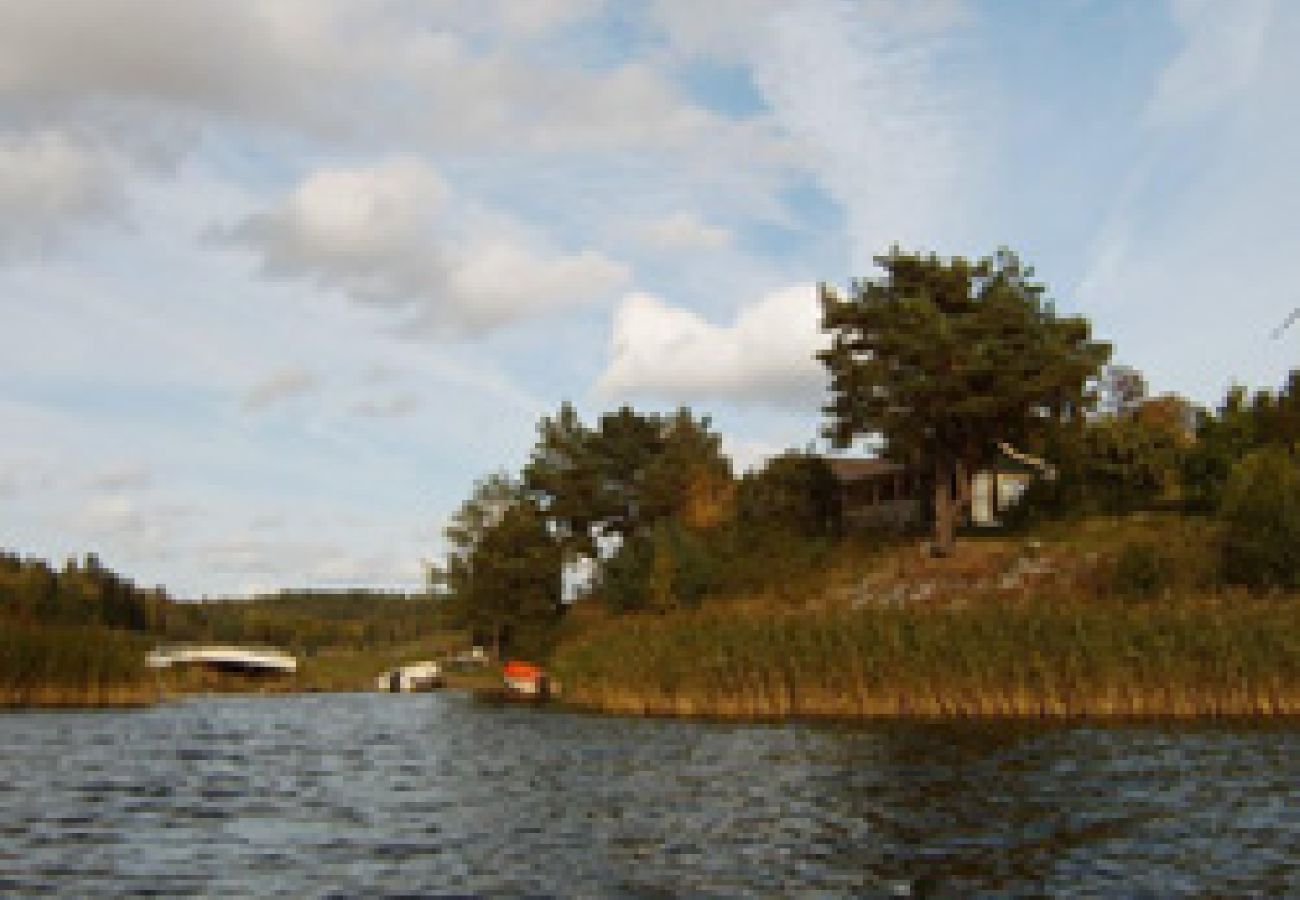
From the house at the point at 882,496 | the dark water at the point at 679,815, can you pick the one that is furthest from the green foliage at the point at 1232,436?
the dark water at the point at 679,815

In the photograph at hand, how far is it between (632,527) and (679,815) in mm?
82790

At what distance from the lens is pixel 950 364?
2584 inches

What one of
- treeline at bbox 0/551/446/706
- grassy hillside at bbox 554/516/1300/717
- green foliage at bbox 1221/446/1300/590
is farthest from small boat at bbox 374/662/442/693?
green foliage at bbox 1221/446/1300/590

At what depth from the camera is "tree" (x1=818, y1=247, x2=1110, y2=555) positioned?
65125 millimetres

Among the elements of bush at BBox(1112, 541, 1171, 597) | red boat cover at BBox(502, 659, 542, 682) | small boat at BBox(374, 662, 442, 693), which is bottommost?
small boat at BBox(374, 662, 442, 693)

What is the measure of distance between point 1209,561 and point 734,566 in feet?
97.5

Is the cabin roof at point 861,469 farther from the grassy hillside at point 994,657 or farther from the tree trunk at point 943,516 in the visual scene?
the grassy hillside at point 994,657

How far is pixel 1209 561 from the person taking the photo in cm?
5100

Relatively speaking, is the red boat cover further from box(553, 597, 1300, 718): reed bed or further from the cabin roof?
the cabin roof

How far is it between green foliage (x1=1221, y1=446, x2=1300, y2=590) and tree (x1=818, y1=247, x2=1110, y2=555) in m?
14.0

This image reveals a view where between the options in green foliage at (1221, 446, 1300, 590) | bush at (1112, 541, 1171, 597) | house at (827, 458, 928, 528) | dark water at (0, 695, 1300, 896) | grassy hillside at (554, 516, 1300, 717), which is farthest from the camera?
house at (827, 458, 928, 528)

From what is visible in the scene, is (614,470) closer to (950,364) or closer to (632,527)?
(632,527)

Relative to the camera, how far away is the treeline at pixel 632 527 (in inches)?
2931

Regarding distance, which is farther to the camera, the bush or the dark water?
the bush
